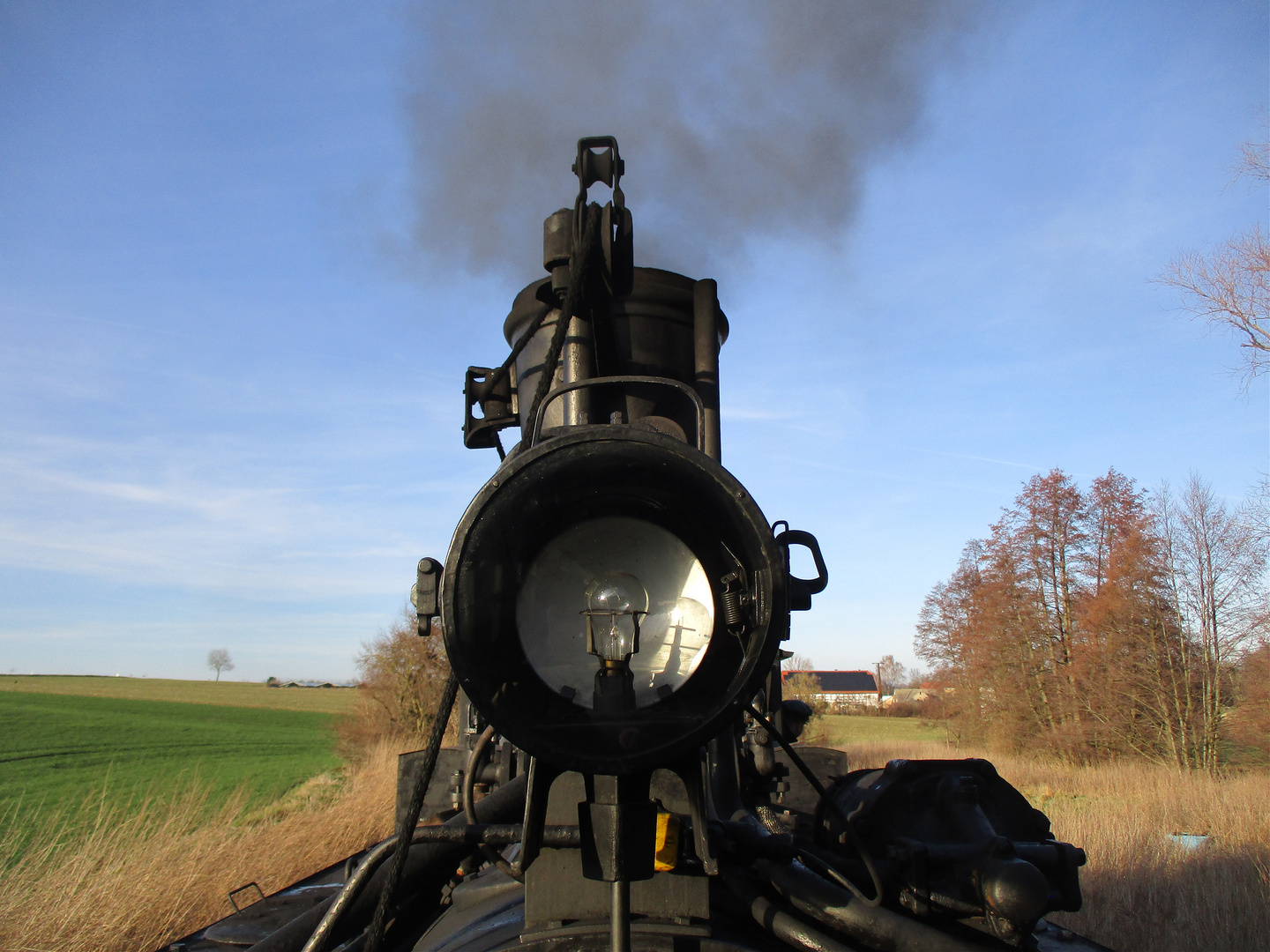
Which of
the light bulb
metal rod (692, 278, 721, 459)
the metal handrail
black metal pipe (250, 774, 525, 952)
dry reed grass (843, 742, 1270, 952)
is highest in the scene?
metal rod (692, 278, 721, 459)

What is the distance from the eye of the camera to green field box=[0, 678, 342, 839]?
752 inches

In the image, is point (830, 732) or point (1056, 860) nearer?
point (1056, 860)

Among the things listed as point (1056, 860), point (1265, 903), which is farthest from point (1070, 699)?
point (1056, 860)

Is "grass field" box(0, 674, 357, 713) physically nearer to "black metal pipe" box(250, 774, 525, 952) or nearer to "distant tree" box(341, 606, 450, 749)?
"distant tree" box(341, 606, 450, 749)

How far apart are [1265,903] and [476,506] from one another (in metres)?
8.07

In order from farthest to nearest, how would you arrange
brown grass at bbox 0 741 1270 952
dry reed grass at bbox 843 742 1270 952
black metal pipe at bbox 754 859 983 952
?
dry reed grass at bbox 843 742 1270 952
brown grass at bbox 0 741 1270 952
black metal pipe at bbox 754 859 983 952

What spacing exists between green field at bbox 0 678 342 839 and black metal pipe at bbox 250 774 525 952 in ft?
34.3

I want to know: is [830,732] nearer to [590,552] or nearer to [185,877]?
[185,877]

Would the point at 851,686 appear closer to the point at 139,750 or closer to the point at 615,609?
the point at 139,750

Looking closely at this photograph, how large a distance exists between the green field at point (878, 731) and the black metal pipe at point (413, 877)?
23.7m

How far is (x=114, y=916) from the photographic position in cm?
607

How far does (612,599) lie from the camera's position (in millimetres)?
1535

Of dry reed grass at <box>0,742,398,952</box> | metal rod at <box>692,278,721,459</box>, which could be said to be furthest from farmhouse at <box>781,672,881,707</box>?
metal rod at <box>692,278,721,459</box>

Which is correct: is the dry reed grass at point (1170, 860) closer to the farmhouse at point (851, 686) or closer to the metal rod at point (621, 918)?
the metal rod at point (621, 918)
